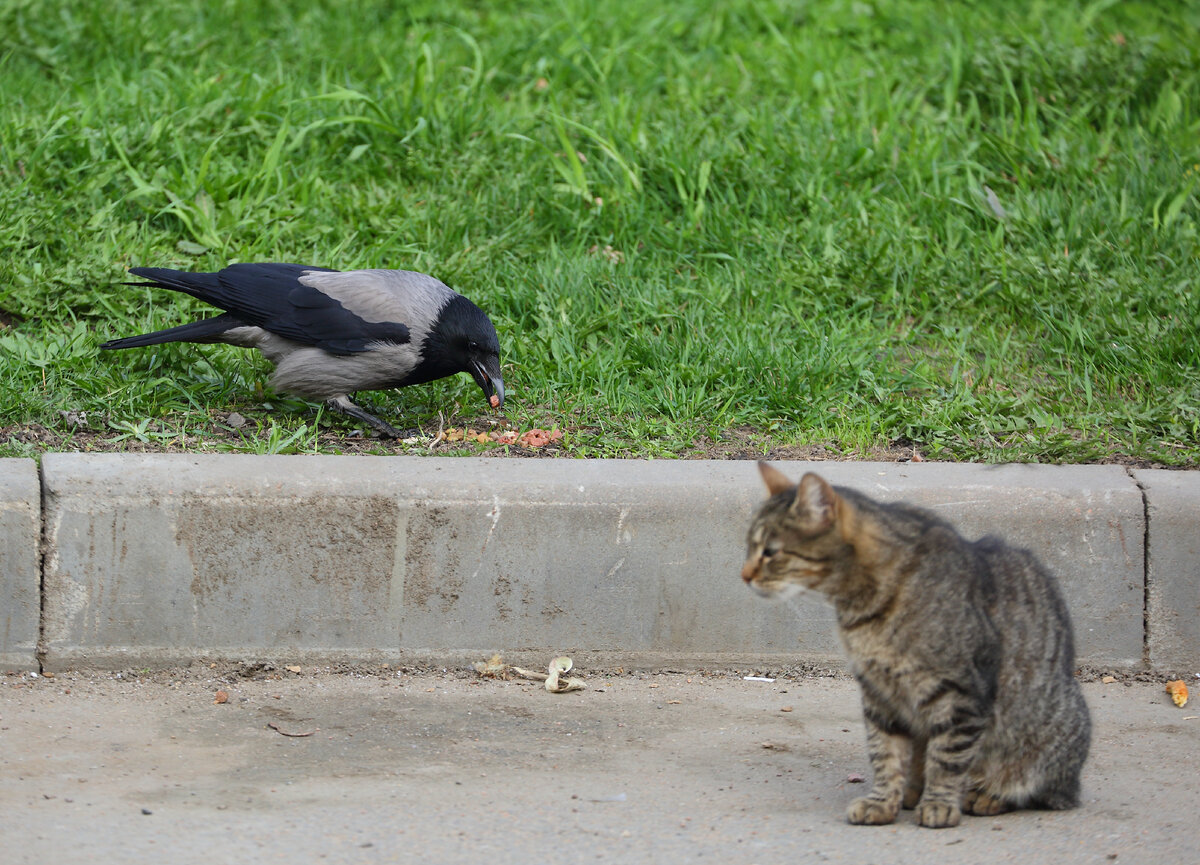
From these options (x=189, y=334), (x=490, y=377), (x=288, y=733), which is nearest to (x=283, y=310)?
(x=189, y=334)

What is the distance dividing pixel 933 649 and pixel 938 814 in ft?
1.37

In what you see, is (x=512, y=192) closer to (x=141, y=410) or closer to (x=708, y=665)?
(x=141, y=410)

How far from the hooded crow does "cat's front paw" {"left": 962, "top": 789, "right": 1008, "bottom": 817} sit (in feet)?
8.01

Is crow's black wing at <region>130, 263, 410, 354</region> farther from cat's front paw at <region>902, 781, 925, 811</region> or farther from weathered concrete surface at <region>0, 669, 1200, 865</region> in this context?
cat's front paw at <region>902, 781, 925, 811</region>

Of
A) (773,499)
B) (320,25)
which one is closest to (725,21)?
(320,25)

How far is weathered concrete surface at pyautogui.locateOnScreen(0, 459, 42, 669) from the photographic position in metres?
3.76

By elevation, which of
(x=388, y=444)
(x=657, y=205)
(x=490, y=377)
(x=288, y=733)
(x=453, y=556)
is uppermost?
(x=657, y=205)

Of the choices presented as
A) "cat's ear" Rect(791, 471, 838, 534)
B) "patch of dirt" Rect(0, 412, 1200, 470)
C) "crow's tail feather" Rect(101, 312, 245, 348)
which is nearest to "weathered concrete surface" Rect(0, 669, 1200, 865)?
"cat's ear" Rect(791, 471, 838, 534)

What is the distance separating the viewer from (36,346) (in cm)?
503

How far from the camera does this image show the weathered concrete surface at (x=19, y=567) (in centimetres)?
376

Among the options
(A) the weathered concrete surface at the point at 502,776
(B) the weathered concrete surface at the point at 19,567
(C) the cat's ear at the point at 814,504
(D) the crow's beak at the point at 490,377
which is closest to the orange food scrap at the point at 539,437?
(D) the crow's beak at the point at 490,377

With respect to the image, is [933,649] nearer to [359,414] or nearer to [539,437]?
[539,437]

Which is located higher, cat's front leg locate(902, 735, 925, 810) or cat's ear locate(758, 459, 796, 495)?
cat's ear locate(758, 459, 796, 495)

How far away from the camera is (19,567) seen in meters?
3.78
